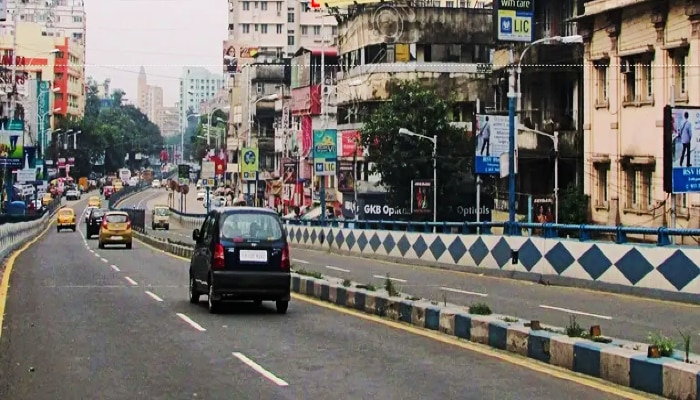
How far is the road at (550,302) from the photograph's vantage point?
55.4ft

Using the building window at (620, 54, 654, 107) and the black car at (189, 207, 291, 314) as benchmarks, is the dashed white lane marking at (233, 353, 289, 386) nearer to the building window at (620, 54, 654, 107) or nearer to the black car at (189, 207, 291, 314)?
the black car at (189, 207, 291, 314)

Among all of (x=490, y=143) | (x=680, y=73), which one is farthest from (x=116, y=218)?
(x=680, y=73)

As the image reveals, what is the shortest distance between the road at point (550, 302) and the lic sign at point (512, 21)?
32.2 ft

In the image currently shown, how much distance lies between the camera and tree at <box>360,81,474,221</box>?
65688mm

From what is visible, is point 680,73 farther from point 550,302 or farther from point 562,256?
point 550,302

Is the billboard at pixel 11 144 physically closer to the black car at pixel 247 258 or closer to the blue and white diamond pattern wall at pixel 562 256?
the blue and white diamond pattern wall at pixel 562 256

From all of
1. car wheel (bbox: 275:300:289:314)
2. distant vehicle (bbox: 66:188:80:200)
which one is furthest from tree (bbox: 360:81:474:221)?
distant vehicle (bbox: 66:188:80:200)

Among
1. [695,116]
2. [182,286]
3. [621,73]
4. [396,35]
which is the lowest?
[182,286]

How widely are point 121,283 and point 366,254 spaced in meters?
17.1

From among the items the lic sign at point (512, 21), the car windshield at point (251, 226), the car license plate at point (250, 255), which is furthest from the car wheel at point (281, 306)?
the lic sign at point (512, 21)

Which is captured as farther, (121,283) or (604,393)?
(121,283)

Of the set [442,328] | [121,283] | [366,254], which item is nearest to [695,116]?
[442,328]

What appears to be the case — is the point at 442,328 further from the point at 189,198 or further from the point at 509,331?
the point at 189,198

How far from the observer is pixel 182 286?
2575 cm
